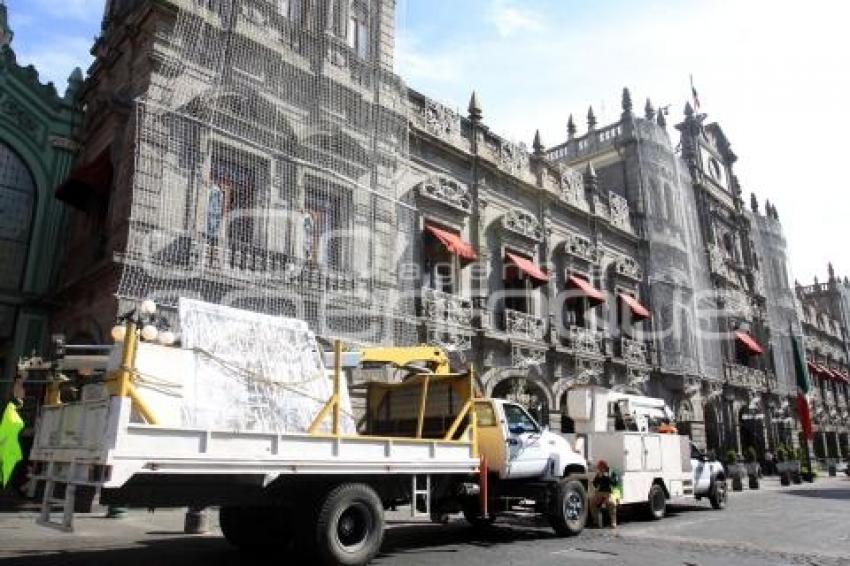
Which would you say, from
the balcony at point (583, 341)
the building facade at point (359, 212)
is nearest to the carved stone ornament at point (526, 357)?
the building facade at point (359, 212)

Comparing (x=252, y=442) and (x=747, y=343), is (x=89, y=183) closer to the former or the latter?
(x=252, y=442)

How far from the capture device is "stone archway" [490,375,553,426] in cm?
1983

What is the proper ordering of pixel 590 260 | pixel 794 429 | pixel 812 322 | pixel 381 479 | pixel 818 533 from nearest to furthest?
pixel 381 479 → pixel 818 533 → pixel 590 260 → pixel 794 429 → pixel 812 322

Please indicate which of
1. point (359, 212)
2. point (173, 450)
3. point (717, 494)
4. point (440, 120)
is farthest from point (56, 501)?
point (440, 120)

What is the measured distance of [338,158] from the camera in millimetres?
15242

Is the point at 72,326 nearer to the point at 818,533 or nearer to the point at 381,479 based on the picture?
the point at 381,479

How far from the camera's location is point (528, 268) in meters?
20.2

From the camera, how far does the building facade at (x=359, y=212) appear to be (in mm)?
12977

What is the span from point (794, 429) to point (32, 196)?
38.6 m

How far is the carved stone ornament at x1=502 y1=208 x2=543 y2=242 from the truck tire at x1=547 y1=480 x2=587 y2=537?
11118 millimetres

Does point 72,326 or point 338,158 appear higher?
point 338,158

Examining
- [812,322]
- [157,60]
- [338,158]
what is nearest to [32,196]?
[157,60]

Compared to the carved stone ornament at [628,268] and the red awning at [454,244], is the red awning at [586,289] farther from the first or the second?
the red awning at [454,244]

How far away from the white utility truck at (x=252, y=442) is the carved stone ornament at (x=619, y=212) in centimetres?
1830
